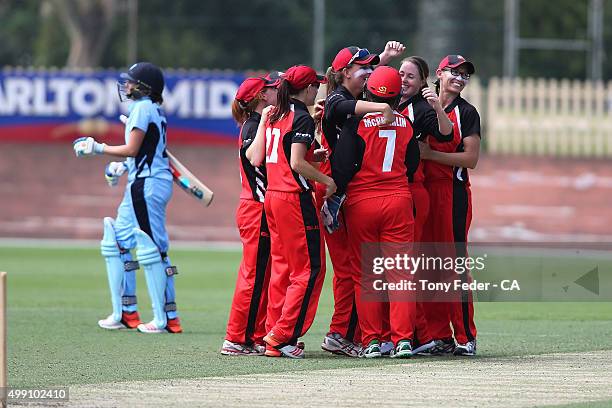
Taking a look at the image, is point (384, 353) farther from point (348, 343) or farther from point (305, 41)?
point (305, 41)

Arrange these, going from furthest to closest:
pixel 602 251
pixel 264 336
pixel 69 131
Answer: pixel 69 131
pixel 602 251
pixel 264 336

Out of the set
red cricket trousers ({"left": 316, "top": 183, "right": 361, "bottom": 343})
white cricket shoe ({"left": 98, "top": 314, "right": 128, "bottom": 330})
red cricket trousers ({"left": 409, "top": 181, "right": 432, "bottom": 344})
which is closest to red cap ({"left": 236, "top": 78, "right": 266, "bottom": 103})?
Answer: red cricket trousers ({"left": 316, "top": 183, "right": 361, "bottom": 343})

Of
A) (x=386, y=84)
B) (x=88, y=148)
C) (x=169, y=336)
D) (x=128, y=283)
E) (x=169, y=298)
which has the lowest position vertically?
(x=169, y=336)

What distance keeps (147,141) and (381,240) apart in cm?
289

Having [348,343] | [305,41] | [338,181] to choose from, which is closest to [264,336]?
[348,343]

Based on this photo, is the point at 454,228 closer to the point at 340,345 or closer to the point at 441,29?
the point at 340,345

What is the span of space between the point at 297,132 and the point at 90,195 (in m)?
17.7

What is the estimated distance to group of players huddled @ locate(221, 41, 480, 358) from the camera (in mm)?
10016

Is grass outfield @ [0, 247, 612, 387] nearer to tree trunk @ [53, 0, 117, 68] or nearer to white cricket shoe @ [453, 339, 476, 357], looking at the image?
white cricket shoe @ [453, 339, 476, 357]

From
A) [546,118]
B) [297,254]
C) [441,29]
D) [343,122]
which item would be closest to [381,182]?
[343,122]

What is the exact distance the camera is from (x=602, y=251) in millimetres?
23219

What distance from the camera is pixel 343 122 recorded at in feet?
33.1

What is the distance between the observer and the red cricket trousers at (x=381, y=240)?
32.9ft

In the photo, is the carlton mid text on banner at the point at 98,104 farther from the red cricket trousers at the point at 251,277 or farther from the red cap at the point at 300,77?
the red cap at the point at 300,77
